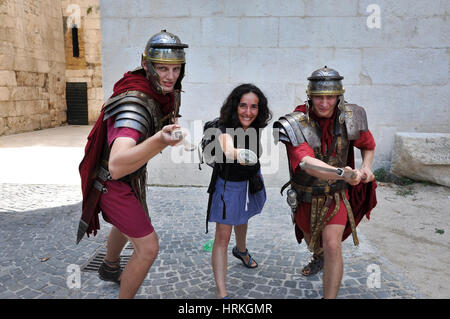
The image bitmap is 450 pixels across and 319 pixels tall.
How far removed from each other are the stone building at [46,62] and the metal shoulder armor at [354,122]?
11.3 metres

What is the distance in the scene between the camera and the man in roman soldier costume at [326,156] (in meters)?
2.42

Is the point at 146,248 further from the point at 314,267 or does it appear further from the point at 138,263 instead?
the point at 314,267

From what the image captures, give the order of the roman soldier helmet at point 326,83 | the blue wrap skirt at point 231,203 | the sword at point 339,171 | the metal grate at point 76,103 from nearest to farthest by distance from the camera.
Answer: the sword at point 339,171 → the roman soldier helmet at point 326,83 → the blue wrap skirt at point 231,203 → the metal grate at point 76,103

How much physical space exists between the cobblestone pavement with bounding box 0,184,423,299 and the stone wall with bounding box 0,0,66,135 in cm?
771

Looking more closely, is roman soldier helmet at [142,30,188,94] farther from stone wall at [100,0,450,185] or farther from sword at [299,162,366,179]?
stone wall at [100,0,450,185]

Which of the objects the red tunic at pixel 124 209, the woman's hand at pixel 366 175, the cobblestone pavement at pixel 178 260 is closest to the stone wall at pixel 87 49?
the cobblestone pavement at pixel 178 260

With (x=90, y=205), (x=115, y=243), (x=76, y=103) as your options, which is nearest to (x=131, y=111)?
(x=90, y=205)

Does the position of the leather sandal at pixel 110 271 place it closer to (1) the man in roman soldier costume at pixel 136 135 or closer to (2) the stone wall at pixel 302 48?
(1) the man in roman soldier costume at pixel 136 135

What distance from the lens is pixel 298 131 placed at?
250cm

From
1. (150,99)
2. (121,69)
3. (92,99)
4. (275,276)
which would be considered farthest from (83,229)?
(92,99)

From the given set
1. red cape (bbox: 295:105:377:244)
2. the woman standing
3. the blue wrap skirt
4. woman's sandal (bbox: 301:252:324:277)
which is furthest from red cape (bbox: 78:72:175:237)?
woman's sandal (bbox: 301:252:324:277)

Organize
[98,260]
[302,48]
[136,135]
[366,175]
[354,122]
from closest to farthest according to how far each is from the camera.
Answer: [136,135], [366,175], [354,122], [98,260], [302,48]

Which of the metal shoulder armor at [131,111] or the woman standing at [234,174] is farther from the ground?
the metal shoulder armor at [131,111]

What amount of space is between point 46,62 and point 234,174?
12.9m
